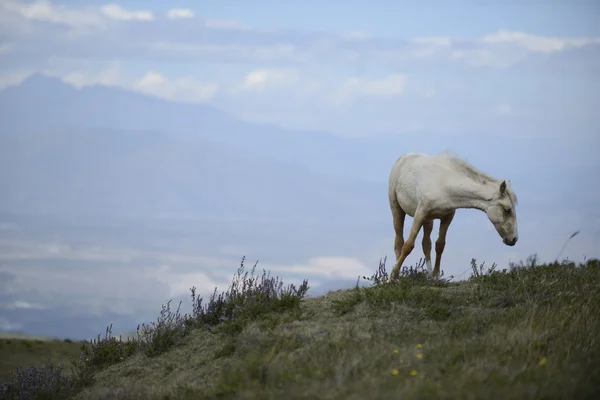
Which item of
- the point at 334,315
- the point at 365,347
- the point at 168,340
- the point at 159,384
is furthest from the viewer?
the point at 168,340

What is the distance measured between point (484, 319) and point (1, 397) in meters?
7.53

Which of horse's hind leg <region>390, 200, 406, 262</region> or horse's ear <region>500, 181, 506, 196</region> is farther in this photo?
horse's hind leg <region>390, 200, 406, 262</region>

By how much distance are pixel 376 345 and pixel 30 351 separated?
22047mm

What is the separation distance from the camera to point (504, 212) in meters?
12.3

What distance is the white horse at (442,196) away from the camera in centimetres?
1236

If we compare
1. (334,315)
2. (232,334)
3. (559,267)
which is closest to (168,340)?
(232,334)

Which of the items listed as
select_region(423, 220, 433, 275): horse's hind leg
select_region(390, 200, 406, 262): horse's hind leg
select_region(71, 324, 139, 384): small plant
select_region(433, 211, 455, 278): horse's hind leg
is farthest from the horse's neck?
select_region(71, 324, 139, 384): small plant

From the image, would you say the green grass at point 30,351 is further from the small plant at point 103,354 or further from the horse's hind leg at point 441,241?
the horse's hind leg at point 441,241

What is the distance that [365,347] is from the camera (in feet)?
29.2

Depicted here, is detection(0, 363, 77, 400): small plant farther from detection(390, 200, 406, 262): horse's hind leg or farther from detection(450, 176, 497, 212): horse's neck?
detection(450, 176, 497, 212): horse's neck

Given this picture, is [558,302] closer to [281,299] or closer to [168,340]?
[281,299]

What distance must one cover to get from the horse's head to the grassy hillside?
657 millimetres

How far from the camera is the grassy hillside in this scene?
293 inches

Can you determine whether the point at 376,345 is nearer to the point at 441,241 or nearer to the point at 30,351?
the point at 441,241
